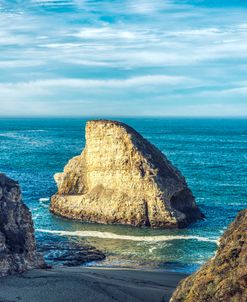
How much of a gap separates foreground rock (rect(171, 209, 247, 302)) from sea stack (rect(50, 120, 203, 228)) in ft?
96.1

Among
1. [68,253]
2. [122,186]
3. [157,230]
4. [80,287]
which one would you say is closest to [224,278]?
[80,287]

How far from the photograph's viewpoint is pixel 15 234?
33.6m

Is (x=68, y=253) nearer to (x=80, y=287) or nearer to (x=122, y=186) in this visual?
(x=80, y=287)

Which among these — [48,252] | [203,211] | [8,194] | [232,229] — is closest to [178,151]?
[203,211]

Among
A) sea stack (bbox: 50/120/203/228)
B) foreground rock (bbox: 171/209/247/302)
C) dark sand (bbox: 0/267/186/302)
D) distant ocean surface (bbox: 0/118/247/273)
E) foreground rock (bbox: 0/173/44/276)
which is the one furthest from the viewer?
sea stack (bbox: 50/120/203/228)

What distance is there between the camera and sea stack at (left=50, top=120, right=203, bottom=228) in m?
52.4

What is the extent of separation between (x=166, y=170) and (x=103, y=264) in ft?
60.0

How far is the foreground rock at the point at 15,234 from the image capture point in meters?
32.0

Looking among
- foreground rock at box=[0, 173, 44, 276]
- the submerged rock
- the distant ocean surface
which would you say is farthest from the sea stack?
foreground rock at box=[0, 173, 44, 276]

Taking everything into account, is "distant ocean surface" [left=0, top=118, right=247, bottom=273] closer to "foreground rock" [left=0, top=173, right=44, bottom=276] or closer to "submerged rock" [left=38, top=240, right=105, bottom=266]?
"submerged rock" [left=38, top=240, right=105, bottom=266]

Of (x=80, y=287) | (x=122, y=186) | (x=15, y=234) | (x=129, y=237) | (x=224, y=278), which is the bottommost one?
(x=129, y=237)

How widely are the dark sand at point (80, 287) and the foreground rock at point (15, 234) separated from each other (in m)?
1.05

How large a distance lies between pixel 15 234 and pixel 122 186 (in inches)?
852

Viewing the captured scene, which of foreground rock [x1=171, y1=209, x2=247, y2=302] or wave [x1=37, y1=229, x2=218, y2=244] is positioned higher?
foreground rock [x1=171, y1=209, x2=247, y2=302]
